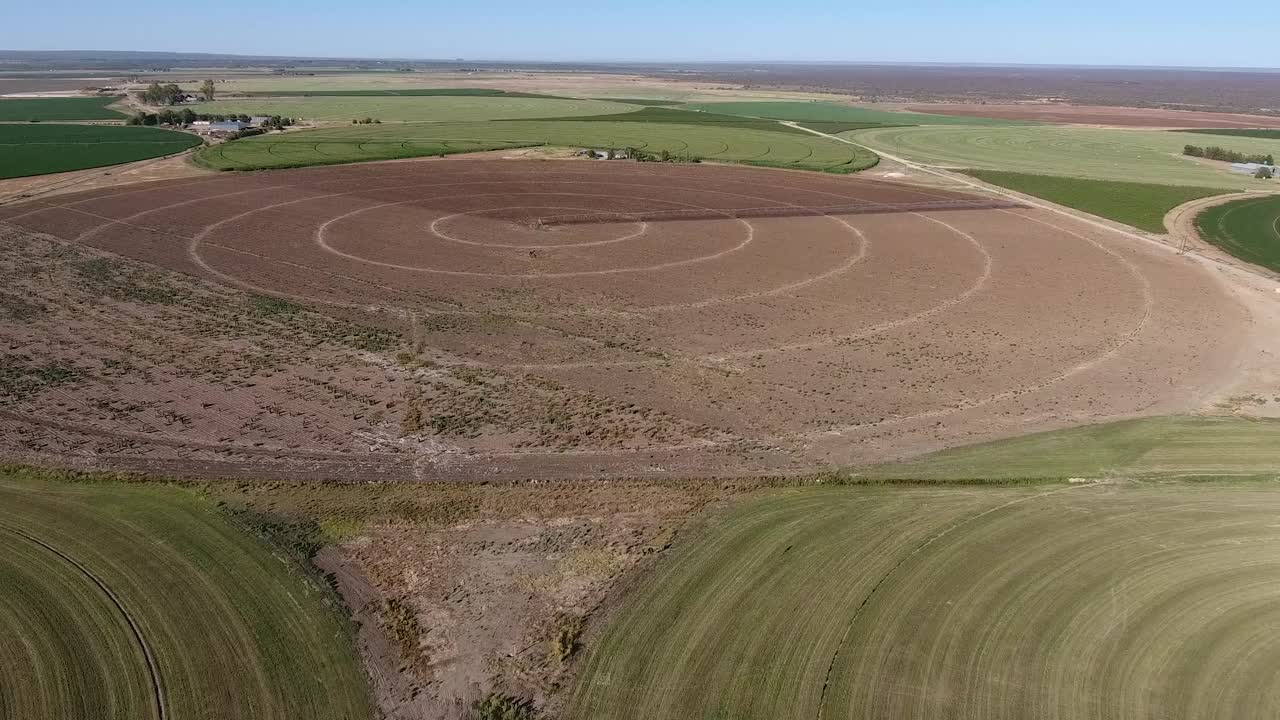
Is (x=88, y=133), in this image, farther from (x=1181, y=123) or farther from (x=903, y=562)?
(x=1181, y=123)

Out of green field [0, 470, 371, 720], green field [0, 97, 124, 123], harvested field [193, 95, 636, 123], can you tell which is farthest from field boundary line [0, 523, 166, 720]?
green field [0, 97, 124, 123]

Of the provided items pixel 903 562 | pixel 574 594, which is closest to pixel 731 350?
pixel 903 562

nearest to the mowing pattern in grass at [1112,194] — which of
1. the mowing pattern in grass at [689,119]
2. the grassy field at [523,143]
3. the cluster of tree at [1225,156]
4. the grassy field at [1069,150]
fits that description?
the grassy field at [1069,150]

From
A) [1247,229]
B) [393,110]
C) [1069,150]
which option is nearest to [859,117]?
[1069,150]

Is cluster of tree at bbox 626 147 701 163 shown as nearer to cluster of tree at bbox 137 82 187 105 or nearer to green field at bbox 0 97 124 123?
green field at bbox 0 97 124 123

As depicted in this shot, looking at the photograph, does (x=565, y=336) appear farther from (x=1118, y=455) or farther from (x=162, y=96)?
(x=162, y=96)

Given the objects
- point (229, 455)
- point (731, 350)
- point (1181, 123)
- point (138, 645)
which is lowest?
point (138, 645)

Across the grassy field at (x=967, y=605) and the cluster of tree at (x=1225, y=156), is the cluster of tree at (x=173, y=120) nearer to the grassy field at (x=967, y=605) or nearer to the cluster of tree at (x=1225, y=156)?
the grassy field at (x=967, y=605)
